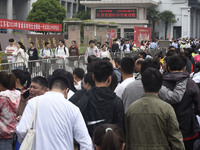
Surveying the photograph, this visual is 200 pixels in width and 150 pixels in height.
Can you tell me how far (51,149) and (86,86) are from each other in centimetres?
149

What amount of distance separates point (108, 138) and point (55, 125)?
833 mm

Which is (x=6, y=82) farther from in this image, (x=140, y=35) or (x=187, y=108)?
(x=140, y=35)

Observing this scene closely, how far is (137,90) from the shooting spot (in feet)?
15.9

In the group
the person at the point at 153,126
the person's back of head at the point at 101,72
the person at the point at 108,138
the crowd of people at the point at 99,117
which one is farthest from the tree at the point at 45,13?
the person at the point at 108,138

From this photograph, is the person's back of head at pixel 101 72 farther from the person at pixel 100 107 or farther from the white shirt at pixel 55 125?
the white shirt at pixel 55 125

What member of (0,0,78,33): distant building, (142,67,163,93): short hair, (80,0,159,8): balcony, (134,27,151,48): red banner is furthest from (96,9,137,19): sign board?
(142,67,163,93): short hair

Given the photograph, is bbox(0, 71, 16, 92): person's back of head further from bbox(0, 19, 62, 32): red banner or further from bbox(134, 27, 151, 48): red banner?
bbox(134, 27, 151, 48): red banner

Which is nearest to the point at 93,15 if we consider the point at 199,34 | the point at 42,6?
the point at 42,6

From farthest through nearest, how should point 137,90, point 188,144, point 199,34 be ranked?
point 199,34 → point 188,144 → point 137,90

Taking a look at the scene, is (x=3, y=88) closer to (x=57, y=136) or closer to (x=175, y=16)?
(x=57, y=136)

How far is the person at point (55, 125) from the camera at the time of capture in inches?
144

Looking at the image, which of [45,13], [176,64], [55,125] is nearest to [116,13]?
[45,13]

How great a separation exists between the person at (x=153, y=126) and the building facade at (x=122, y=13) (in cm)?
5382

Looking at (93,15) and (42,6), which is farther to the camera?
(93,15)
